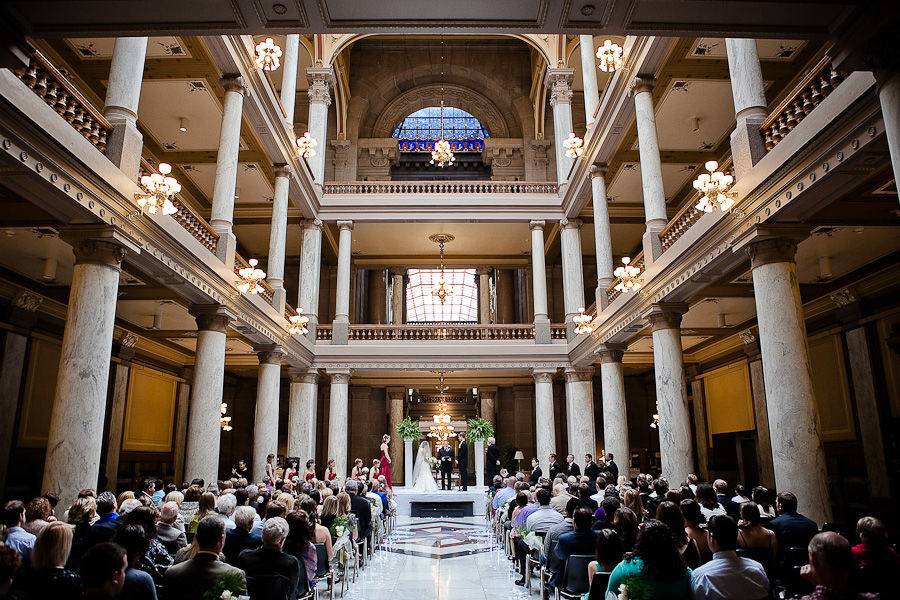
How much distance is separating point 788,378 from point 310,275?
1457 centimetres

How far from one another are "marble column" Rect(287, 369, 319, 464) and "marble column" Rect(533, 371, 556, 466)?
715cm

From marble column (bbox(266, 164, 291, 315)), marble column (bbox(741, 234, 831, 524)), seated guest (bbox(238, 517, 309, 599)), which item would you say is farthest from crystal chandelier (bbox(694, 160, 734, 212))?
marble column (bbox(266, 164, 291, 315))

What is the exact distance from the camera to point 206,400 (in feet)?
38.8

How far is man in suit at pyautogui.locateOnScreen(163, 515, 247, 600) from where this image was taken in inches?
152

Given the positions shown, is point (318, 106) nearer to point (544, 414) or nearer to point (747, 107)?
point (544, 414)

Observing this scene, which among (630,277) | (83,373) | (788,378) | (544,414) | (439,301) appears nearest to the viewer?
(83,373)

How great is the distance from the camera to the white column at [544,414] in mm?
19938

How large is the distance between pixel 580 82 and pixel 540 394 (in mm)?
12238

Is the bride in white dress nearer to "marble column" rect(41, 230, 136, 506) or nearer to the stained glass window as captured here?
the stained glass window

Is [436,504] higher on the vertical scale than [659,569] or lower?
lower

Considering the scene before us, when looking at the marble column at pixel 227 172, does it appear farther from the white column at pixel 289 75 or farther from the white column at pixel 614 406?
the white column at pixel 614 406

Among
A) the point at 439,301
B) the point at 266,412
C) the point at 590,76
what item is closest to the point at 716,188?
the point at 590,76

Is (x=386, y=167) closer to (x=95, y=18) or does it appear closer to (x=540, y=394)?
(x=540, y=394)

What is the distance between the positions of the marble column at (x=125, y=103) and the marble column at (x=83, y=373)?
1.22 meters
